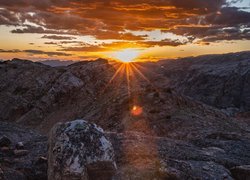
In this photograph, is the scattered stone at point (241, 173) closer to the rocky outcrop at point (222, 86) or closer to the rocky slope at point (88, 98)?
the rocky slope at point (88, 98)

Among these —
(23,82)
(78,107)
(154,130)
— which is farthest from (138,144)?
(23,82)

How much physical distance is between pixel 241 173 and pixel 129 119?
1830 centimetres

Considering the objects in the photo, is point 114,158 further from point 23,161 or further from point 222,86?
point 222,86

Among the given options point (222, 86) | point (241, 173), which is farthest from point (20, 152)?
point (222, 86)

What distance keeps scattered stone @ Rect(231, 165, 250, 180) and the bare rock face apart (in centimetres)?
520

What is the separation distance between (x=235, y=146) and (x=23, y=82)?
3687cm

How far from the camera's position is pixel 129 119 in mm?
33594

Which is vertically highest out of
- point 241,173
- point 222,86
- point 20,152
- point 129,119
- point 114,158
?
point 114,158

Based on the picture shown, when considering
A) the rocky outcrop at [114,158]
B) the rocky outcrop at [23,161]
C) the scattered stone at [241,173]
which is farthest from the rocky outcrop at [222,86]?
the scattered stone at [241,173]

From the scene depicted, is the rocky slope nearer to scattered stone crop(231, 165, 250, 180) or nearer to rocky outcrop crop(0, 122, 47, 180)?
rocky outcrop crop(0, 122, 47, 180)

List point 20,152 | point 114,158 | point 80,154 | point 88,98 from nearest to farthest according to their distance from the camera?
1. point 80,154
2. point 114,158
3. point 20,152
4. point 88,98

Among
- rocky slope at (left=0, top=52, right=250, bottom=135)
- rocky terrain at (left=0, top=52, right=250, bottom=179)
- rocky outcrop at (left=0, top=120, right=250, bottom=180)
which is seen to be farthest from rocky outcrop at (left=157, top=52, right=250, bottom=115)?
rocky outcrop at (left=0, top=120, right=250, bottom=180)

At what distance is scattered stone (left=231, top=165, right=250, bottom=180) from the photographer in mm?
15625

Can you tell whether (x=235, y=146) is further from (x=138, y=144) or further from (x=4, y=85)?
(x=4, y=85)
